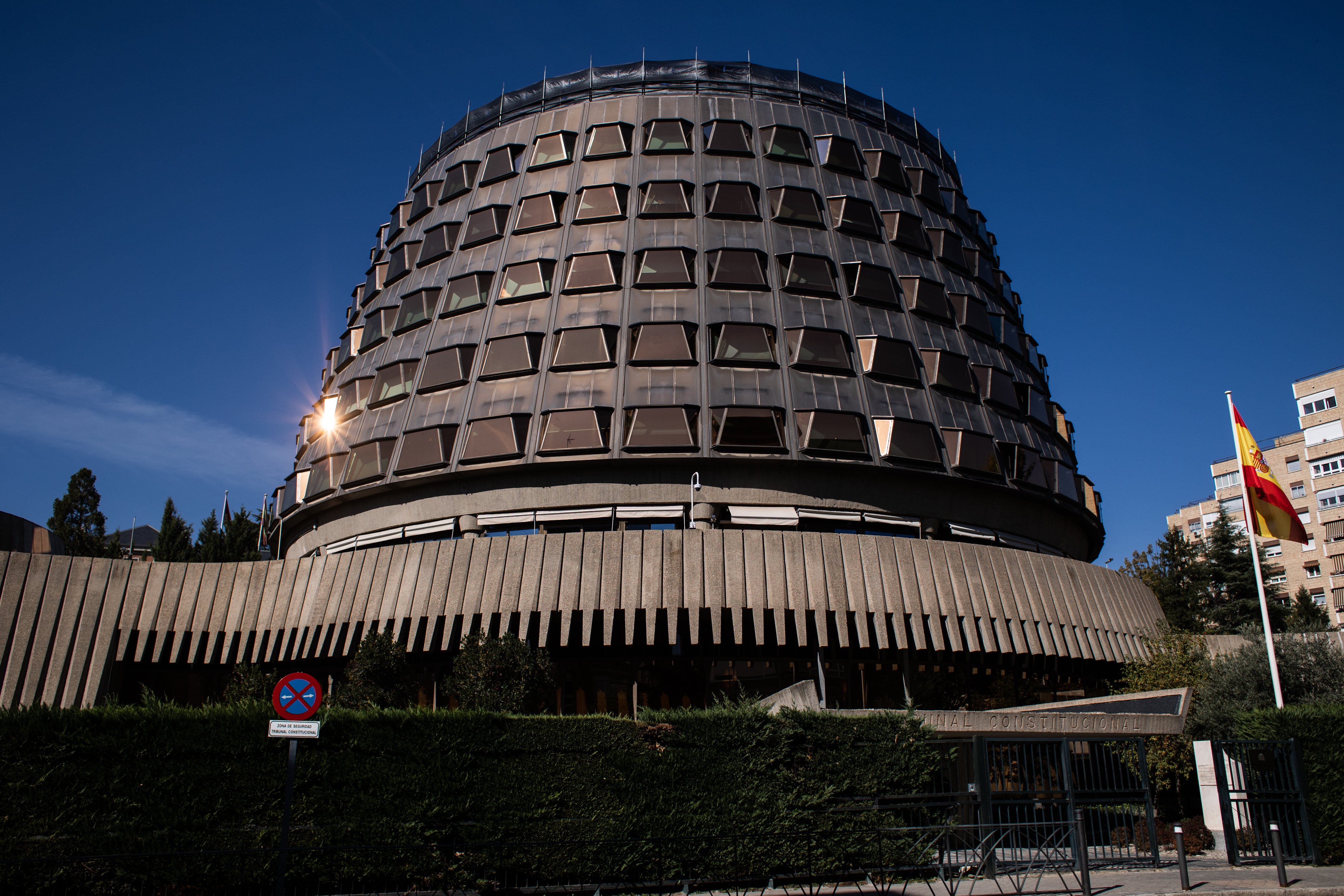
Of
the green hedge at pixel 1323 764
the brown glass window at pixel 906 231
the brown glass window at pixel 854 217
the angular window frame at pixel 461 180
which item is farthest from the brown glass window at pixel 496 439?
the green hedge at pixel 1323 764

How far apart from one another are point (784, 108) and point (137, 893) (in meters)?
37.3

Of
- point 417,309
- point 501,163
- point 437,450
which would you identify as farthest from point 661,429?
point 501,163

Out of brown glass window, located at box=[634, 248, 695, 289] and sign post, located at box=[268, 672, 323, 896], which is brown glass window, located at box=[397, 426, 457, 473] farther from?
sign post, located at box=[268, 672, 323, 896]

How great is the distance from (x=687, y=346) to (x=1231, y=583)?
125ft

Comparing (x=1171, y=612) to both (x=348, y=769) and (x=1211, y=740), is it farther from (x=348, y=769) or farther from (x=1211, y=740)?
(x=348, y=769)

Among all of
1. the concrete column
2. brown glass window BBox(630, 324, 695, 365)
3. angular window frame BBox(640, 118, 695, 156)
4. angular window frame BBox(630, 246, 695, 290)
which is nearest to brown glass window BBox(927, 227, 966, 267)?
angular window frame BBox(640, 118, 695, 156)

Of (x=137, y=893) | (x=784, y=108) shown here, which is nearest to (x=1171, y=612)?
(x=784, y=108)

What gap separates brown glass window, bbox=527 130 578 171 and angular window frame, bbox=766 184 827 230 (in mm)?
8686

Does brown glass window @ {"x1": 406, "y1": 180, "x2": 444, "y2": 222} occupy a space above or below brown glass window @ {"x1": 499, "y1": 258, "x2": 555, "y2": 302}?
above

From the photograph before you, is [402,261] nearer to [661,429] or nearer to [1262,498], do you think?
[661,429]

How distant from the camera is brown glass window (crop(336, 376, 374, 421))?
37.7 metres

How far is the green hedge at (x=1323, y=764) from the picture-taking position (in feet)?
58.5

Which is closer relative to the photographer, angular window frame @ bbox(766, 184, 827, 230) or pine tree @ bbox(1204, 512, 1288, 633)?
angular window frame @ bbox(766, 184, 827, 230)

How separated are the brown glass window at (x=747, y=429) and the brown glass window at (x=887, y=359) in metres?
4.68
